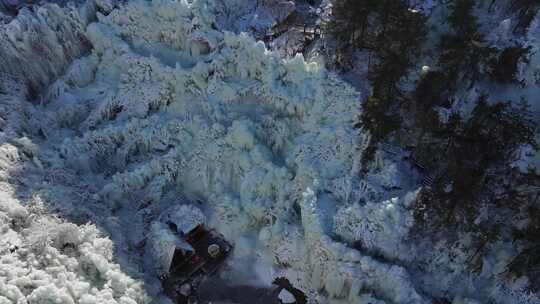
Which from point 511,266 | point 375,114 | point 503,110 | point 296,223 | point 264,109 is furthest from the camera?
point 264,109

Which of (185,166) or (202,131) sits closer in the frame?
(202,131)

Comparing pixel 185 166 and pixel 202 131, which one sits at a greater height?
pixel 202 131

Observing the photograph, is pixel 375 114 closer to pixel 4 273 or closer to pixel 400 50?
pixel 400 50

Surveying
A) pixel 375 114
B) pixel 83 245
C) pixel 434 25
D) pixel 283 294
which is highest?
pixel 434 25

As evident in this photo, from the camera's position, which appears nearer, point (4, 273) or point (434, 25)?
point (4, 273)

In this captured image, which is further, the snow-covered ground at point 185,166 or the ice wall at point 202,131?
the ice wall at point 202,131

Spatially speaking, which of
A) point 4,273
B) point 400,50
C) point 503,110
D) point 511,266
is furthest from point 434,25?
point 4,273

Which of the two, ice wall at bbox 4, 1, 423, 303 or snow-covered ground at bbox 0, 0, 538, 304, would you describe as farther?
ice wall at bbox 4, 1, 423, 303

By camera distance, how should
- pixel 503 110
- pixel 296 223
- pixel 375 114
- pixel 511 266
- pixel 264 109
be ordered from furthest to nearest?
pixel 264 109 → pixel 296 223 → pixel 375 114 → pixel 503 110 → pixel 511 266
